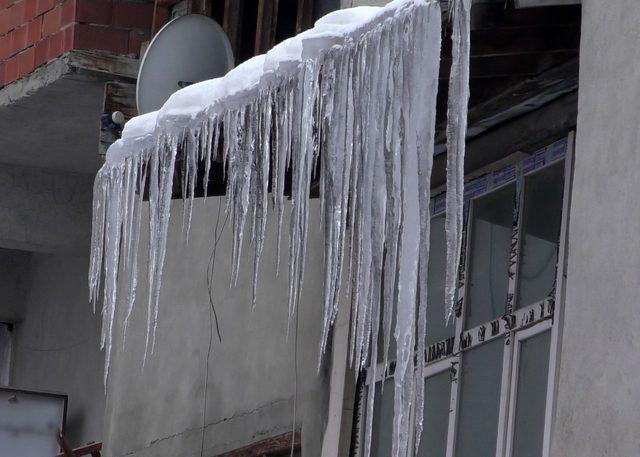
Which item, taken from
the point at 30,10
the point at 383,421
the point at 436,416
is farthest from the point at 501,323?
the point at 30,10

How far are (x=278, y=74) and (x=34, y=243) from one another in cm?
527

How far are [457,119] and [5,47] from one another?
539 cm

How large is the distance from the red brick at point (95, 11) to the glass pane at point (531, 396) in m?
3.74

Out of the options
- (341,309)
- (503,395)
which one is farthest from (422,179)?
(341,309)

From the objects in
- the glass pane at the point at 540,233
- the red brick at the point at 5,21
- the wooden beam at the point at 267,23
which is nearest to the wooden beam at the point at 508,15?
the glass pane at the point at 540,233

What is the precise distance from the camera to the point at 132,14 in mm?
9609

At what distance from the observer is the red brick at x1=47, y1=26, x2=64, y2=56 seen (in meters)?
9.54

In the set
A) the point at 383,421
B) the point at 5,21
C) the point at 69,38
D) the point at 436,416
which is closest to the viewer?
the point at 436,416

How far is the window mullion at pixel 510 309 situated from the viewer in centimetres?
680

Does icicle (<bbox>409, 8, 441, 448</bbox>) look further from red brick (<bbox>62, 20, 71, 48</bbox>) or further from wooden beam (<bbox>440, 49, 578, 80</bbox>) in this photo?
red brick (<bbox>62, 20, 71, 48</bbox>)

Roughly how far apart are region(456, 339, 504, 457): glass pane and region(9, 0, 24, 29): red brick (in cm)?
413

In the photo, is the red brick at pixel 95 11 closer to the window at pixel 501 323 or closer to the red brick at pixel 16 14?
the red brick at pixel 16 14

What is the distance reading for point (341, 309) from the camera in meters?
8.23

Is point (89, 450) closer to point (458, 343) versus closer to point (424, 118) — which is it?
point (458, 343)
